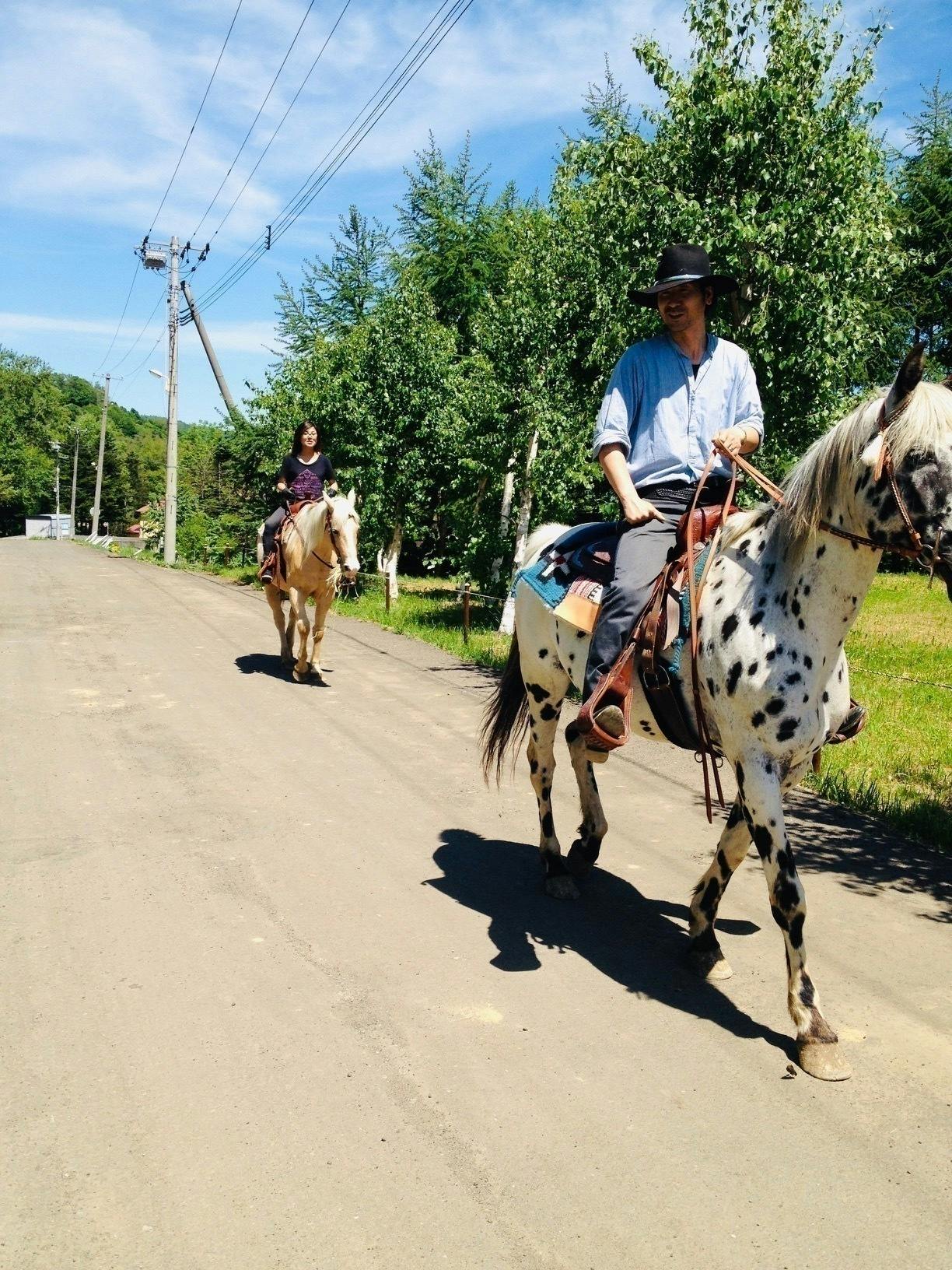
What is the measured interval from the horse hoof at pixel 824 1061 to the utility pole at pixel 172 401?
31733 mm

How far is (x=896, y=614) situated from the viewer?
683 inches

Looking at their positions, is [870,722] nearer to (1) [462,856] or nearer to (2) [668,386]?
(1) [462,856]

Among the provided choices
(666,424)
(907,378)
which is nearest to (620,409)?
(666,424)

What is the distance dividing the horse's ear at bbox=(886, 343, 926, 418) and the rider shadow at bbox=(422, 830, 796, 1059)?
247 cm

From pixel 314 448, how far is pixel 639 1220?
10.1 meters

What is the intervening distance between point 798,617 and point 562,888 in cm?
219

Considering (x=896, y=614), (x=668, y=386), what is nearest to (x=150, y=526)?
(x=896, y=614)

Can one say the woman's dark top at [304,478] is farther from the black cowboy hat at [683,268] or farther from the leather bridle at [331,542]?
the black cowboy hat at [683,268]

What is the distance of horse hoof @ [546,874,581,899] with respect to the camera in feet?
Result: 17.2

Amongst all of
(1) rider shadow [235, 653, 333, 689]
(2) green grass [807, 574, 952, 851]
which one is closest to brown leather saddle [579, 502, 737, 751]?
(2) green grass [807, 574, 952, 851]

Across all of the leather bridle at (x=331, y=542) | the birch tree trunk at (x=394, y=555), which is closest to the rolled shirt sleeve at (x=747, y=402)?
the leather bridle at (x=331, y=542)

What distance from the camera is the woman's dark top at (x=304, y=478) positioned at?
11.6m

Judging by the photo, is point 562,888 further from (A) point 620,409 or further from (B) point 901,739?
(B) point 901,739

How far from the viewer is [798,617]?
3807 millimetres
